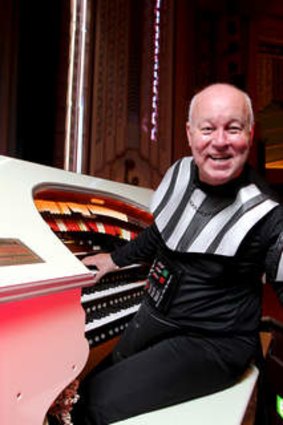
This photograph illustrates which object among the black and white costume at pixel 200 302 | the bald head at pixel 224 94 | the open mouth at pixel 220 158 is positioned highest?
the bald head at pixel 224 94

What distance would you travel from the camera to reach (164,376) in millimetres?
999

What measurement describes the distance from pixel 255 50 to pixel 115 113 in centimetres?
191

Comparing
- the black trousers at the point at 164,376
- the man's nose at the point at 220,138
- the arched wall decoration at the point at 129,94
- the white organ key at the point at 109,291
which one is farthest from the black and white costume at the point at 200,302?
the arched wall decoration at the point at 129,94

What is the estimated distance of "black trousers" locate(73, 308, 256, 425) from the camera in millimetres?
962

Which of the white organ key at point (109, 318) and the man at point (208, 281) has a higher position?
the man at point (208, 281)

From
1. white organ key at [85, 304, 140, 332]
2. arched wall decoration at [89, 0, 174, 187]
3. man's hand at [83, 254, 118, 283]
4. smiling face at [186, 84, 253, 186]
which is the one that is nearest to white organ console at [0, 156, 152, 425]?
white organ key at [85, 304, 140, 332]

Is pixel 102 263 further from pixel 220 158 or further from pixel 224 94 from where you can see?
pixel 224 94

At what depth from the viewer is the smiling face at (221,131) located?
1.04m

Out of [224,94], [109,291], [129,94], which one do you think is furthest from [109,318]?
[129,94]

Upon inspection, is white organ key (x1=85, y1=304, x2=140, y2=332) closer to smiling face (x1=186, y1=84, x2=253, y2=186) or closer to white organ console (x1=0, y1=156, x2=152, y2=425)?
white organ console (x1=0, y1=156, x2=152, y2=425)

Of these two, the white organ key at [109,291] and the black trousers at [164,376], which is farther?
the white organ key at [109,291]

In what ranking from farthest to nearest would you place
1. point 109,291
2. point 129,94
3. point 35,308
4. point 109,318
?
point 129,94 → point 109,291 → point 109,318 → point 35,308

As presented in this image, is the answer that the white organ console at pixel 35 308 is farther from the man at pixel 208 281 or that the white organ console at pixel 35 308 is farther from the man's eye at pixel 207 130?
the man's eye at pixel 207 130

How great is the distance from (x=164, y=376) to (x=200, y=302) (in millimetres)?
217
